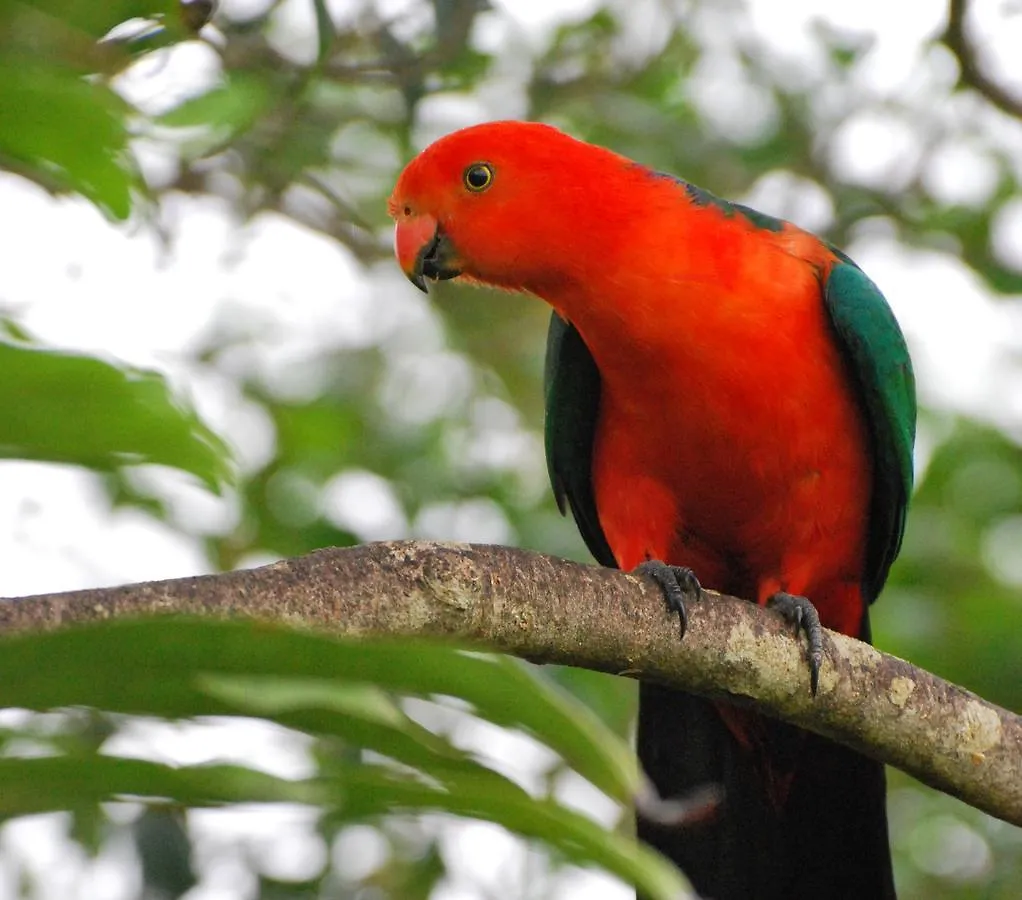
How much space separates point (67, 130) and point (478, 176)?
8.20 ft

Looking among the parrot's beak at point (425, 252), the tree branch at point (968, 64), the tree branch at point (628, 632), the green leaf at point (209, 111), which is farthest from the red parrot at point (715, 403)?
the tree branch at point (968, 64)

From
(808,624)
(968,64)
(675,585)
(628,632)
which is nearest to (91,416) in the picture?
(628,632)

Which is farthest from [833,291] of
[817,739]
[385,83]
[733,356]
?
[385,83]

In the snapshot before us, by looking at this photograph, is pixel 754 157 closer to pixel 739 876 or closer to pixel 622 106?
pixel 622 106

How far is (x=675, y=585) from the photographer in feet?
8.80

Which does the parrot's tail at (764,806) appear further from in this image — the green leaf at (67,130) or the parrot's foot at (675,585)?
the green leaf at (67,130)

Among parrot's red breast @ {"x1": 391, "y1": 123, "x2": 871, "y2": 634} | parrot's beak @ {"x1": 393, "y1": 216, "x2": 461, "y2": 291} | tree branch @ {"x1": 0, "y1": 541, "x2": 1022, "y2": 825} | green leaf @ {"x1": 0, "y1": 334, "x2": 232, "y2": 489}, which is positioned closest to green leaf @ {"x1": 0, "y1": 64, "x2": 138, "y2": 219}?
green leaf @ {"x1": 0, "y1": 334, "x2": 232, "y2": 489}

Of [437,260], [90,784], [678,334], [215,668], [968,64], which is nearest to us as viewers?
[215,668]

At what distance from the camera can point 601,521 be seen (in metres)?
A: 3.81

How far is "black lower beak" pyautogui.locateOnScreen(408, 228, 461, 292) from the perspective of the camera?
341cm

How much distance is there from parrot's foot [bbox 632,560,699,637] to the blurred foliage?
111 centimetres

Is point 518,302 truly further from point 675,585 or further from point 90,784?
point 90,784

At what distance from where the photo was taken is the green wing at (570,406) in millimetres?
3695

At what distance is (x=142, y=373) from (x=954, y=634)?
4160 millimetres
